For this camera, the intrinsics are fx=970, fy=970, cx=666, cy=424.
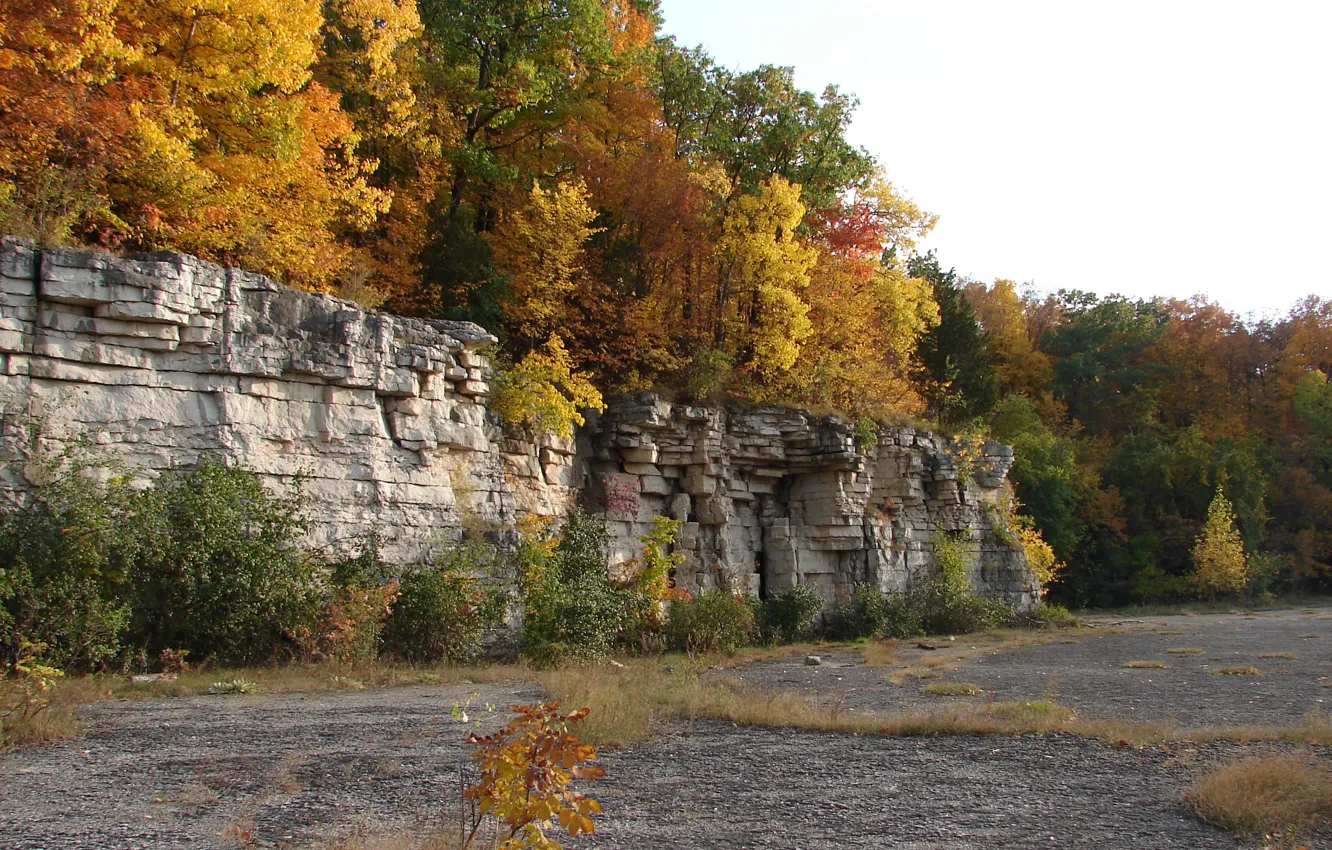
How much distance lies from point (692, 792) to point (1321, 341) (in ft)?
186

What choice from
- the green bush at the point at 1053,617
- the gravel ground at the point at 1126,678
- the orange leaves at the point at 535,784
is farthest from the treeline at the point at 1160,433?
the orange leaves at the point at 535,784

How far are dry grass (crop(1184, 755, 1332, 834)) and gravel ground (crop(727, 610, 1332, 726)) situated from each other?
370 centimetres

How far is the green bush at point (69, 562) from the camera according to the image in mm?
11391

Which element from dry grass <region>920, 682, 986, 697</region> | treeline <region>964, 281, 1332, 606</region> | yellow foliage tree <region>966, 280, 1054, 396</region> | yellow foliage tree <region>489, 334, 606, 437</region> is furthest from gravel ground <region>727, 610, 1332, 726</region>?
A: yellow foliage tree <region>966, 280, 1054, 396</region>

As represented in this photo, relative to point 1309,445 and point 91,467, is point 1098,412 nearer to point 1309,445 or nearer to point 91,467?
point 1309,445

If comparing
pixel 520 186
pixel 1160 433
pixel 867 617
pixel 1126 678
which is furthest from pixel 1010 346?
pixel 1126 678

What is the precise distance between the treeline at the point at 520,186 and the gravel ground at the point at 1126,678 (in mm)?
7404

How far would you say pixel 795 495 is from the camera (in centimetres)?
2652

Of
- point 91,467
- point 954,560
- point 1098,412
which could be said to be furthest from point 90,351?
point 1098,412

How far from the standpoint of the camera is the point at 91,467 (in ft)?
42.0

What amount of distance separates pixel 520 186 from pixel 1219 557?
35.3m

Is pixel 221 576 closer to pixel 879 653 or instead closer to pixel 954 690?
pixel 954 690

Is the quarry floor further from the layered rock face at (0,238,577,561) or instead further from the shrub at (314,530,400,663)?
the layered rock face at (0,238,577,561)

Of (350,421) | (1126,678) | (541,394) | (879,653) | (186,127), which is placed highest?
(186,127)
